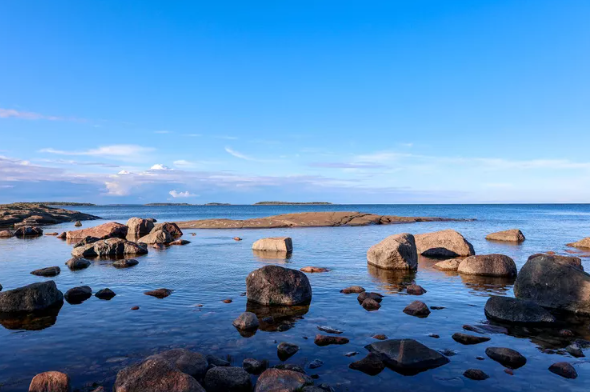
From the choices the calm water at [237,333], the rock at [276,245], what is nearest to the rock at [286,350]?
the calm water at [237,333]

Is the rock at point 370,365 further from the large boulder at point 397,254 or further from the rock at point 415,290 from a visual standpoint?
the large boulder at point 397,254

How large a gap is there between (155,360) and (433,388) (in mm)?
5973

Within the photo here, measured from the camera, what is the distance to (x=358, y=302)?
15.3m

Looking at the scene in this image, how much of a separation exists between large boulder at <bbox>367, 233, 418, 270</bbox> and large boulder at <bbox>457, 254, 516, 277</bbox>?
114 inches

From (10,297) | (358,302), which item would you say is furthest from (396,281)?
(10,297)

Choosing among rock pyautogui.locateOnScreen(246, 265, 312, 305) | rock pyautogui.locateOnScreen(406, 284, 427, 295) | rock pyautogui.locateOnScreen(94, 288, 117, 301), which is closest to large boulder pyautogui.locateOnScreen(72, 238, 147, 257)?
rock pyautogui.locateOnScreen(94, 288, 117, 301)

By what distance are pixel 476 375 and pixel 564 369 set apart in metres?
2.21

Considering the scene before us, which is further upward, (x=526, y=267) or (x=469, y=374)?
(x=526, y=267)

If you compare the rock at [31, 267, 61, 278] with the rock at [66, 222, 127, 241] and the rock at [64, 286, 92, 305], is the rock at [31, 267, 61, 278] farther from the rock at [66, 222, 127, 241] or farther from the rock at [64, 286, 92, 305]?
the rock at [66, 222, 127, 241]

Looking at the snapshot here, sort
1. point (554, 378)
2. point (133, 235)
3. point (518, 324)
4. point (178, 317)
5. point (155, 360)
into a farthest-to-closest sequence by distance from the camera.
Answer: point (133, 235) < point (178, 317) < point (518, 324) < point (554, 378) < point (155, 360)

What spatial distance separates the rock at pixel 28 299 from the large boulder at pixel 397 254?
55.4 feet

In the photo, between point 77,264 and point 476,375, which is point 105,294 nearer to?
point 77,264

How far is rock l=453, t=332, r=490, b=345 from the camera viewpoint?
10.9 metres

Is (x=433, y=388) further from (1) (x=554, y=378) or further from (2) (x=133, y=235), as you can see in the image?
(2) (x=133, y=235)
